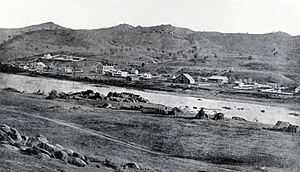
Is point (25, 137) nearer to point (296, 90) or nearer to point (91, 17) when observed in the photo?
point (91, 17)

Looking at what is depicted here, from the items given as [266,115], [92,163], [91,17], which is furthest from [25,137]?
[266,115]

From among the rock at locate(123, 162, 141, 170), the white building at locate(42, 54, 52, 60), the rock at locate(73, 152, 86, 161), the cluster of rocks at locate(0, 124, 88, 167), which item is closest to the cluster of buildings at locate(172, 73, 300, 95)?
the rock at locate(123, 162, 141, 170)

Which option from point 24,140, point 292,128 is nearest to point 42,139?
point 24,140

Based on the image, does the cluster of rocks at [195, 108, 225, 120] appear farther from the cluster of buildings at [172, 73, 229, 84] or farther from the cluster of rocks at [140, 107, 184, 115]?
the cluster of buildings at [172, 73, 229, 84]

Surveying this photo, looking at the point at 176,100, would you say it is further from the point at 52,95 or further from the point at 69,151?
the point at 52,95

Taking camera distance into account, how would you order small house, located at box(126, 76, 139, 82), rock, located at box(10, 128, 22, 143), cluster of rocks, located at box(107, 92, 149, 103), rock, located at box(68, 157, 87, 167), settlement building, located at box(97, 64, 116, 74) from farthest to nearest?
settlement building, located at box(97, 64, 116, 74), small house, located at box(126, 76, 139, 82), cluster of rocks, located at box(107, 92, 149, 103), rock, located at box(10, 128, 22, 143), rock, located at box(68, 157, 87, 167)
